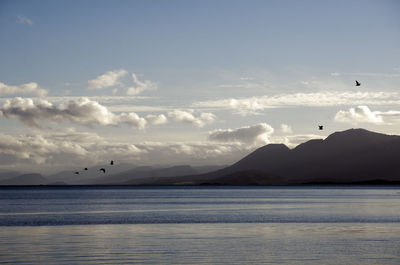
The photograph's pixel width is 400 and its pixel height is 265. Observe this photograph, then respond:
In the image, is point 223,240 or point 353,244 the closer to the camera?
point 353,244

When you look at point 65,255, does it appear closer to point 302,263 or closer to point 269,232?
point 302,263

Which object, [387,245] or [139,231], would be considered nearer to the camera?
[387,245]

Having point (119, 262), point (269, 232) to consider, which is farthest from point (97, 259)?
point (269, 232)

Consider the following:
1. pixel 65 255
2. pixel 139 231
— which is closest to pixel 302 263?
pixel 65 255

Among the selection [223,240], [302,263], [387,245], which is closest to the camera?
[302,263]

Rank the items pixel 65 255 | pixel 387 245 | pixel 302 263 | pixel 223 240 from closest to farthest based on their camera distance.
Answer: pixel 302 263 → pixel 65 255 → pixel 387 245 → pixel 223 240

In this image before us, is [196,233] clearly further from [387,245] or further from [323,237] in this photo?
[387,245]

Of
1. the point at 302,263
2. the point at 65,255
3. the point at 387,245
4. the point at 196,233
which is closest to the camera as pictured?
the point at 302,263

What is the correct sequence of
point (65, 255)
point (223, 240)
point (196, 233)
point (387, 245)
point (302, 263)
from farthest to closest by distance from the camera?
1. point (196, 233)
2. point (223, 240)
3. point (387, 245)
4. point (65, 255)
5. point (302, 263)

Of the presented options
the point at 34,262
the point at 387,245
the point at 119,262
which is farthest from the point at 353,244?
the point at 34,262

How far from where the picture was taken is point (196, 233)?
58.1 meters

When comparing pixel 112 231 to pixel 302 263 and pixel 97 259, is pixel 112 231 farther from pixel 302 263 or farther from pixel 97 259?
pixel 302 263

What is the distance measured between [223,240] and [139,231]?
40.8 feet

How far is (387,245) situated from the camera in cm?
4700
